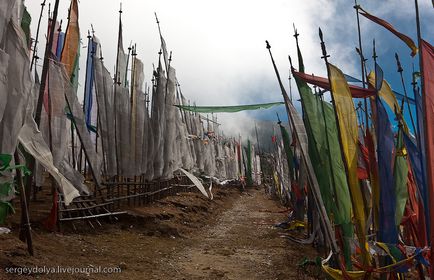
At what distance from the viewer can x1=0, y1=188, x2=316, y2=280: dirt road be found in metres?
5.69

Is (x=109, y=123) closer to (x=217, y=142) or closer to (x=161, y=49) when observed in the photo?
(x=161, y=49)

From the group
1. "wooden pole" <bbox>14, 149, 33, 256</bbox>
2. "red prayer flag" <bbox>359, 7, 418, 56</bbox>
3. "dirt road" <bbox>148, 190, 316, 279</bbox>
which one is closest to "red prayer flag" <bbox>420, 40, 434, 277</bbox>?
"red prayer flag" <bbox>359, 7, 418, 56</bbox>

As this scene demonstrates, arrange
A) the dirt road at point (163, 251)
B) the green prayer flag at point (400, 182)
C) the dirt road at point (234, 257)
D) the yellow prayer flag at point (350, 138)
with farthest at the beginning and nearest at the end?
the dirt road at point (234, 257) → the dirt road at point (163, 251) → the green prayer flag at point (400, 182) → the yellow prayer flag at point (350, 138)

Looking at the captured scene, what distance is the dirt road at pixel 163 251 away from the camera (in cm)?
569

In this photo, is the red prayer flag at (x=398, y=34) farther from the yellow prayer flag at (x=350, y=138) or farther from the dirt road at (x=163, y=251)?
the dirt road at (x=163, y=251)

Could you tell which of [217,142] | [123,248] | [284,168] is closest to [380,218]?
[123,248]

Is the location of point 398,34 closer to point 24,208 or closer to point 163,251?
point 24,208

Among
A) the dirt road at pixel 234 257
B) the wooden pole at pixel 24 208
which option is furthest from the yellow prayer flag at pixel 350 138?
the wooden pole at pixel 24 208

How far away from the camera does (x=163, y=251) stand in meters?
8.18

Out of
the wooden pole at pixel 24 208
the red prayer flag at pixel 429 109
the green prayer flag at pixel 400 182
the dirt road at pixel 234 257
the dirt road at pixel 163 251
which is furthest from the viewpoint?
the dirt road at pixel 234 257

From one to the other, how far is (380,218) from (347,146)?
960 millimetres

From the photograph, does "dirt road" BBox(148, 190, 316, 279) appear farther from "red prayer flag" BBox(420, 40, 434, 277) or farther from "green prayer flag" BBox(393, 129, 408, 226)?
"red prayer flag" BBox(420, 40, 434, 277)

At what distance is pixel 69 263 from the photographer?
570 cm

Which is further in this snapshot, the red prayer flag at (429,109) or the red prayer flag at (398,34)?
the red prayer flag at (398,34)
